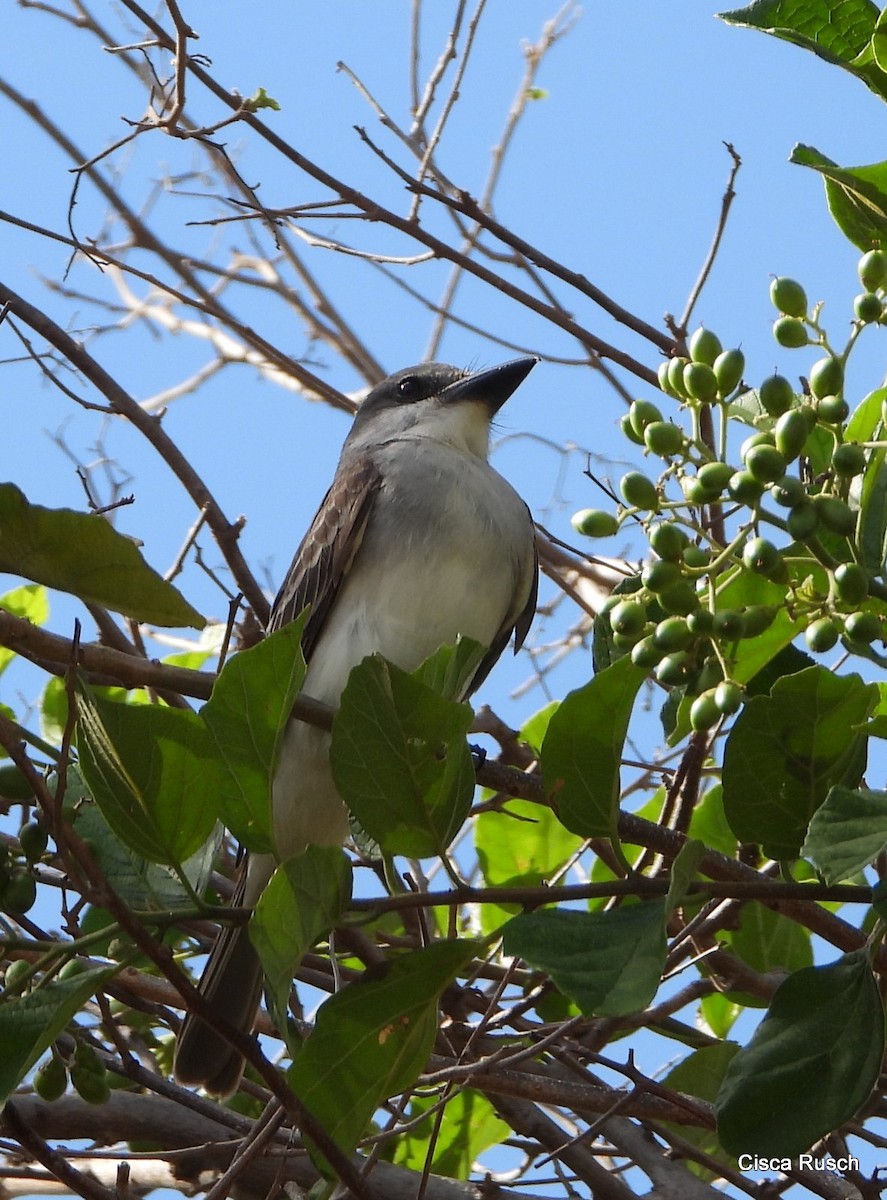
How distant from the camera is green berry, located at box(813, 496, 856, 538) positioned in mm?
1833

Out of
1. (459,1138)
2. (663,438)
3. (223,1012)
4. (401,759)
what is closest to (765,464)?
(663,438)

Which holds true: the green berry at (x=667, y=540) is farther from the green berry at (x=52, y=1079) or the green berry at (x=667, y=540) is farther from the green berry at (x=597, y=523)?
the green berry at (x=52, y=1079)

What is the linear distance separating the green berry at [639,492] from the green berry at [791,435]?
184mm

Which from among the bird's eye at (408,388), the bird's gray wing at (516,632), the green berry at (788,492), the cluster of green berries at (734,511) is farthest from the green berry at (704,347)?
the bird's eye at (408,388)

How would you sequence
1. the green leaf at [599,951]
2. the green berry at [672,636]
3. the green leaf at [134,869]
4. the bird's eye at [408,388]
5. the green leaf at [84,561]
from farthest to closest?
the bird's eye at [408,388], the green leaf at [134,869], the green berry at [672,636], the green leaf at [84,561], the green leaf at [599,951]

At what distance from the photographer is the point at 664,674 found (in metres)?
1.94

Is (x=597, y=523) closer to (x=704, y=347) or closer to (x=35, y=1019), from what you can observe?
(x=704, y=347)

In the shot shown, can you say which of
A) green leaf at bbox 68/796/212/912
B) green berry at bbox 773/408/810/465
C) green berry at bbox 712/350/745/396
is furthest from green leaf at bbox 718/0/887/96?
green leaf at bbox 68/796/212/912

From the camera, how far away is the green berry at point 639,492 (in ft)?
6.31

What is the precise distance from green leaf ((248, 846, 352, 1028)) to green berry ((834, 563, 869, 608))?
693 millimetres

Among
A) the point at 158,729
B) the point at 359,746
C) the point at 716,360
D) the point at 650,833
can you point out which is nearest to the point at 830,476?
the point at 716,360

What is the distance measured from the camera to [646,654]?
191 centimetres

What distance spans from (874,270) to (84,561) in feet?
3.65

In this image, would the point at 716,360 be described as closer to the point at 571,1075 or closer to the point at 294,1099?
the point at 294,1099
